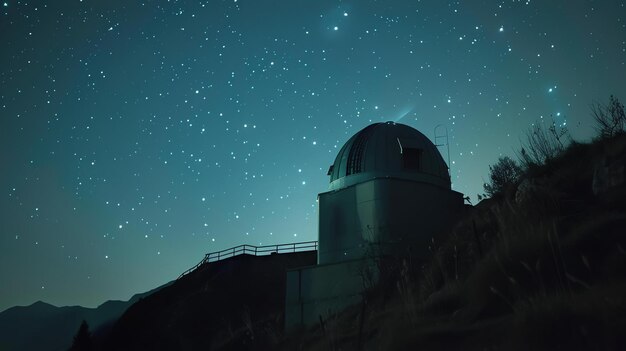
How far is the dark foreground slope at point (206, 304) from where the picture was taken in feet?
91.6

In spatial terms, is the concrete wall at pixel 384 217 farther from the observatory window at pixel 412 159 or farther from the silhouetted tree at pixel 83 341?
the silhouetted tree at pixel 83 341

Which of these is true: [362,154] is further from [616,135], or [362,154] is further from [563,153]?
[616,135]

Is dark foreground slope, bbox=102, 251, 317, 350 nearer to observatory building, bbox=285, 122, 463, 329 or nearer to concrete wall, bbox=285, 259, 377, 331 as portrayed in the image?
concrete wall, bbox=285, 259, 377, 331

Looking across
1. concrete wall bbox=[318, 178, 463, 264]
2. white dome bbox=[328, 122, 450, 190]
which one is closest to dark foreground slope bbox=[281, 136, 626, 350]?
concrete wall bbox=[318, 178, 463, 264]

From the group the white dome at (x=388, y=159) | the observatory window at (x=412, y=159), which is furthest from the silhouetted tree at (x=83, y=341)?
the observatory window at (x=412, y=159)

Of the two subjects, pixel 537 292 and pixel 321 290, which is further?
pixel 321 290

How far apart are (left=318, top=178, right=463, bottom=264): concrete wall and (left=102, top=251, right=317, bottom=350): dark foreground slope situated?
8442 mm

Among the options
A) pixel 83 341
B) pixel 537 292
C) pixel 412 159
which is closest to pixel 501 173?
pixel 412 159

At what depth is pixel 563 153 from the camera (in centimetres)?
1231

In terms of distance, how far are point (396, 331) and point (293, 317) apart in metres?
15.2

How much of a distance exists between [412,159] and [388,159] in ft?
4.66

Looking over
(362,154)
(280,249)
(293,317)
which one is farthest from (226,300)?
(362,154)

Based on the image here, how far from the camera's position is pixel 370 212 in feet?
65.5

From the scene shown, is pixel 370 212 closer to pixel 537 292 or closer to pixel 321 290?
pixel 321 290
